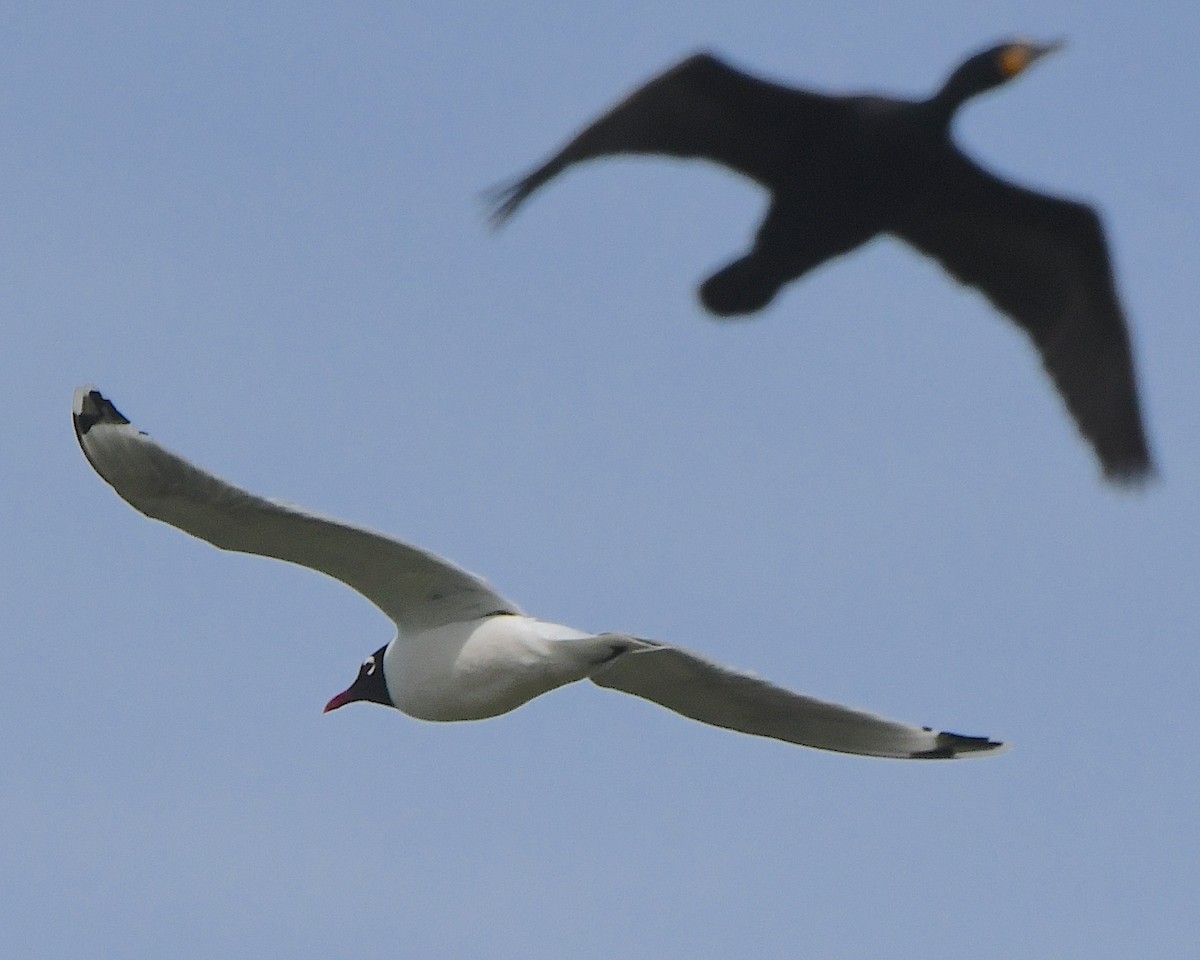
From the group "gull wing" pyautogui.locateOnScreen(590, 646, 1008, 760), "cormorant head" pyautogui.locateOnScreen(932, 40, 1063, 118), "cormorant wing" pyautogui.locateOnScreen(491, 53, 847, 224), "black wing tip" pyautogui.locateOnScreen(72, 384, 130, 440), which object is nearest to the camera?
"black wing tip" pyautogui.locateOnScreen(72, 384, 130, 440)

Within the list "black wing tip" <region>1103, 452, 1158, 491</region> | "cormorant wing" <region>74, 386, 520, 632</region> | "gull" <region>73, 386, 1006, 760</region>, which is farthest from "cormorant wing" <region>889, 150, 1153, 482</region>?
"cormorant wing" <region>74, 386, 520, 632</region>

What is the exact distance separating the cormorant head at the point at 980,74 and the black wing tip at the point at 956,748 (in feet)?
7.91

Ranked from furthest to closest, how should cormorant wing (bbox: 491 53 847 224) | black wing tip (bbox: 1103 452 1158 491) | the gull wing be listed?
black wing tip (bbox: 1103 452 1158 491) < cormorant wing (bbox: 491 53 847 224) < the gull wing

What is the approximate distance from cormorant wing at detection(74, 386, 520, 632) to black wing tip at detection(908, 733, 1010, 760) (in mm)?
1722

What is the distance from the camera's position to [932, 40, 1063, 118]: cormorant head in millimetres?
10492

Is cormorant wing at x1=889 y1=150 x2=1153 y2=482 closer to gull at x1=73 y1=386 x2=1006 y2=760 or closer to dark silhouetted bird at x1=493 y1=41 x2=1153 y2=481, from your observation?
dark silhouetted bird at x1=493 y1=41 x2=1153 y2=481

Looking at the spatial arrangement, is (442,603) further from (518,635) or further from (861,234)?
(861,234)

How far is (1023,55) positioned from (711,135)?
4.13 ft

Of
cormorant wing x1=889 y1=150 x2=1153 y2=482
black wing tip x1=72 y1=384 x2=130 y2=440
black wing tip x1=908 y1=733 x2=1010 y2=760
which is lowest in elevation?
black wing tip x1=908 y1=733 x2=1010 y2=760

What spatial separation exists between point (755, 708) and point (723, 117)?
247 cm

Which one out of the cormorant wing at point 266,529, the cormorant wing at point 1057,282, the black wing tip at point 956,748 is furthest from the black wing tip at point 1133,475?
the cormorant wing at point 266,529

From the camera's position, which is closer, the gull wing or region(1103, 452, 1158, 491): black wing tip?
the gull wing

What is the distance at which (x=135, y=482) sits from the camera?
8828mm

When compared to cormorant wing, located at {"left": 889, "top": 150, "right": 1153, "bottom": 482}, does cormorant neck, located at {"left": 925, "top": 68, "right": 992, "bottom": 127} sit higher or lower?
higher
